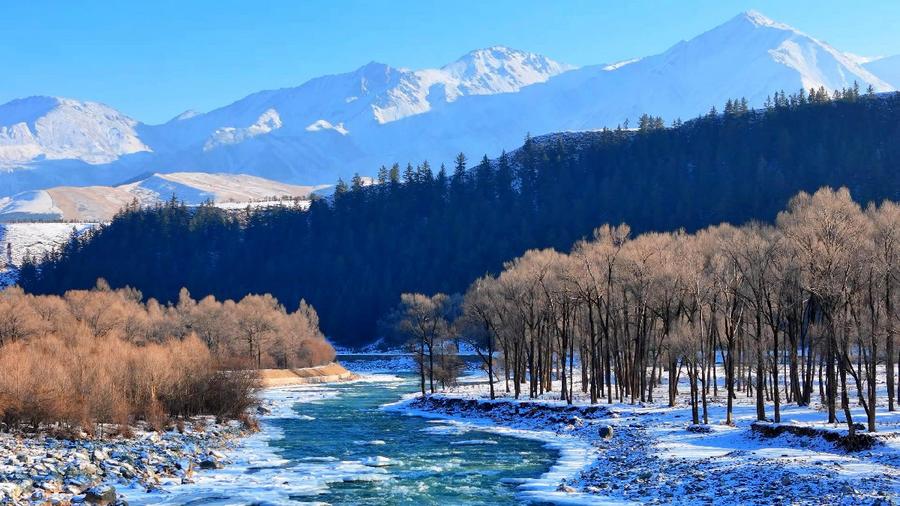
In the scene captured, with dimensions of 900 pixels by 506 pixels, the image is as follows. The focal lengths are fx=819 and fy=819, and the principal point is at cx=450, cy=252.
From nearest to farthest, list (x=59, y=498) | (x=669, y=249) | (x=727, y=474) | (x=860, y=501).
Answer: (x=860, y=501), (x=59, y=498), (x=727, y=474), (x=669, y=249)

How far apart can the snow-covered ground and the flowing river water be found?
12.3ft

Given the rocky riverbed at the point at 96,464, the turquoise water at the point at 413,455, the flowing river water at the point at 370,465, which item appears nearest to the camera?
the rocky riverbed at the point at 96,464

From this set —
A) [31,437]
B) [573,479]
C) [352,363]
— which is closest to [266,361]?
[352,363]

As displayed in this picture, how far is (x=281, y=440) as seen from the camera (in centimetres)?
5459

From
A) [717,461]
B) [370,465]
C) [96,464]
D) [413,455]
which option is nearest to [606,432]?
[413,455]

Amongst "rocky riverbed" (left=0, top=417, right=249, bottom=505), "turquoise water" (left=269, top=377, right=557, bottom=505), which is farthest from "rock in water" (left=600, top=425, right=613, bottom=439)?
"rocky riverbed" (left=0, top=417, right=249, bottom=505)

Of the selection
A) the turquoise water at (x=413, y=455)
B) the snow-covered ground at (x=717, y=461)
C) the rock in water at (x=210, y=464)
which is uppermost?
the snow-covered ground at (x=717, y=461)

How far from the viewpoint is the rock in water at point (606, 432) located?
167 ft

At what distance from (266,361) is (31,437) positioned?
95.5 metres

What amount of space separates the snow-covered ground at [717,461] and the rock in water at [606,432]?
43 centimetres

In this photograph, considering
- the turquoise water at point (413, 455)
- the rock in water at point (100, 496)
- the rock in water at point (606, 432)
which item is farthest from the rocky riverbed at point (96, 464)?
the rock in water at point (606, 432)

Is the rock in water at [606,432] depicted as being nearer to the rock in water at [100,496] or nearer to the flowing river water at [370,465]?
the flowing river water at [370,465]

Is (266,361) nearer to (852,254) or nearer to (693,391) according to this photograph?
(693,391)

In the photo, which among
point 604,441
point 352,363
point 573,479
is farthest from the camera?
point 352,363
